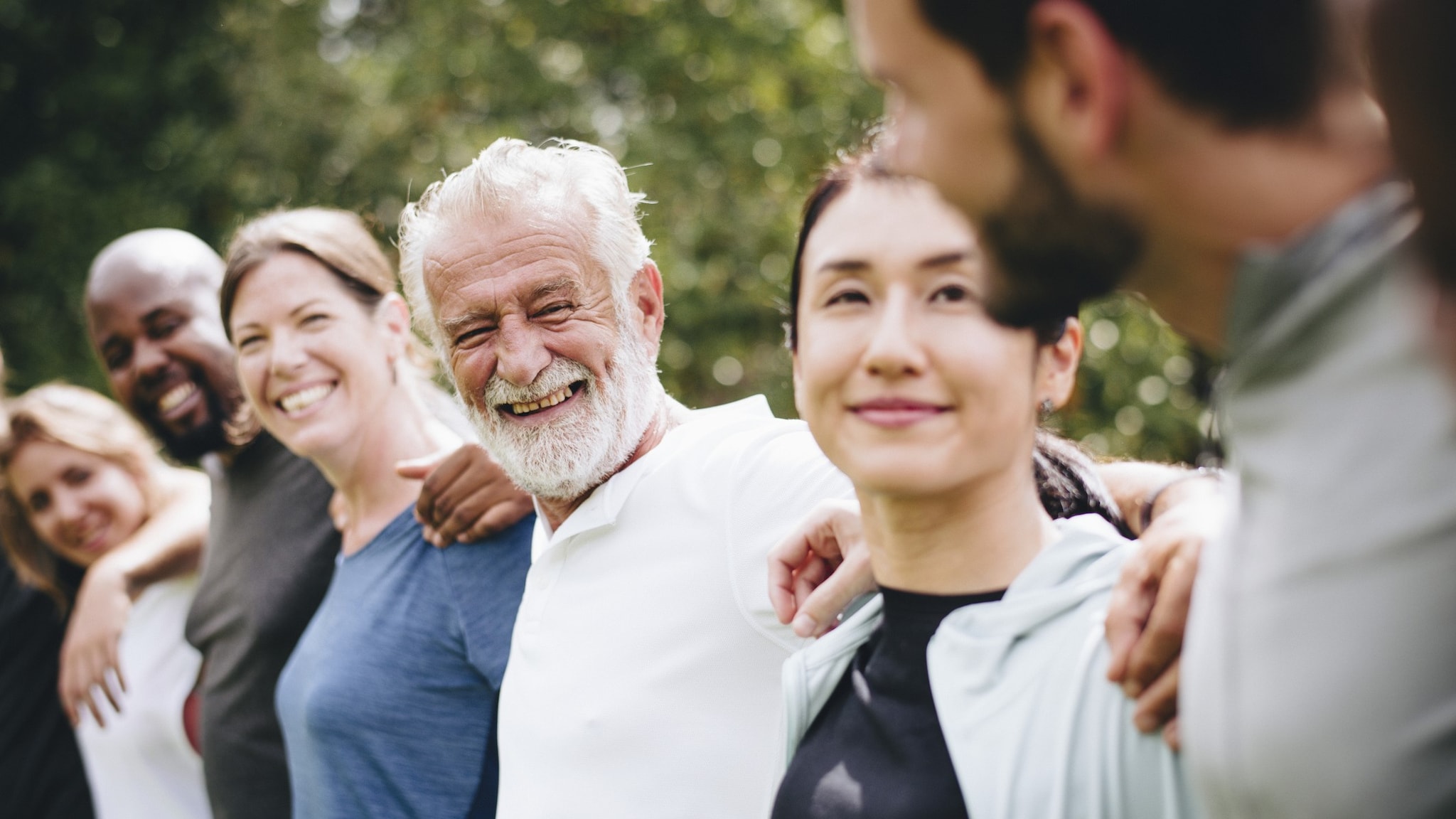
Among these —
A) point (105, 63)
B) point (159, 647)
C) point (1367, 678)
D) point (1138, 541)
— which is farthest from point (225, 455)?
point (105, 63)

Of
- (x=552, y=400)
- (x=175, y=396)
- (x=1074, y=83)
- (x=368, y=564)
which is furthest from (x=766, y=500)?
(x=175, y=396)

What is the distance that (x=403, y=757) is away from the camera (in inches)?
96.1

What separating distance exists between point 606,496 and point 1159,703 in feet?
4.04

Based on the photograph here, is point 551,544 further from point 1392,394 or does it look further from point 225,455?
point 225,455

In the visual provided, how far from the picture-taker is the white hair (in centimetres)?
235

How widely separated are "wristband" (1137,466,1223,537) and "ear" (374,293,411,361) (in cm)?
211

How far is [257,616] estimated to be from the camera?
10.6ft

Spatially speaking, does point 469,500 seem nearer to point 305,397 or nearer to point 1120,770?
point 305,397

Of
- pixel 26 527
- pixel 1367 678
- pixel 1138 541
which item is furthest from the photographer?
pixel 26 527

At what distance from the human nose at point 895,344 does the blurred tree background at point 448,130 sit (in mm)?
5215

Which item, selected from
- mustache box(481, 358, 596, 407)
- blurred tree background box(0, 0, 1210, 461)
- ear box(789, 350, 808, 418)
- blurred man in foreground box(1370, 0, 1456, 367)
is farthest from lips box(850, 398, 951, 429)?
blurred tree background box(0, 0, 1210, 461)

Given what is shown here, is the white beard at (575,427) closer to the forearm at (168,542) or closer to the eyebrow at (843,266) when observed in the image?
the eyebrow at (843,266)

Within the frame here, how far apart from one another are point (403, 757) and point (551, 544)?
1.88 feet

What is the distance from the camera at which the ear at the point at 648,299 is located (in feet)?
8.20
